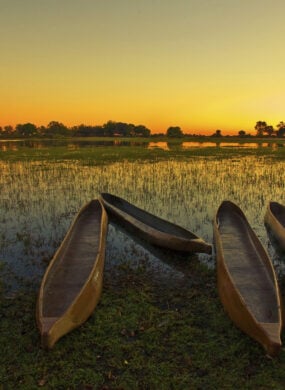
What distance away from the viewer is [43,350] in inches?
193

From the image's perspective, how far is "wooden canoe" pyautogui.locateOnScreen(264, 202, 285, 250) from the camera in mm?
9727

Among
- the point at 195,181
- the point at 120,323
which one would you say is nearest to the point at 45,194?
the point at 195,181

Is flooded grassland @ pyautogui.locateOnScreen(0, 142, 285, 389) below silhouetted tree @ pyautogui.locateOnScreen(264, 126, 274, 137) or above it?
below

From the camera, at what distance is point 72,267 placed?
7.28m

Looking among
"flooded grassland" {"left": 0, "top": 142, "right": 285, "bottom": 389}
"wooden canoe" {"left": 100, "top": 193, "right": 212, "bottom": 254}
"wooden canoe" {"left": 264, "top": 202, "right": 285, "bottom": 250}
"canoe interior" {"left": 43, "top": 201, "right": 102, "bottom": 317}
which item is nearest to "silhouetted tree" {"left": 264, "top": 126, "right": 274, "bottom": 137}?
"flooded grassland" {"left": 0, "top": 142, "right": 285, "bottom": 389}

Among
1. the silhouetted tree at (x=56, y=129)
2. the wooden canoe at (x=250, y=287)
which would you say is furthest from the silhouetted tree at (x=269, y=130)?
the wooden canoe at (x=250, y=287)

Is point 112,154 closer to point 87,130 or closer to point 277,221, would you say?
point 277,221

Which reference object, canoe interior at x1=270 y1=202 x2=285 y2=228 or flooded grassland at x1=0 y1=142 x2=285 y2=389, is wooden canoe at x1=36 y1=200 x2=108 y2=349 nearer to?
flooded grassland at x1=0 y1=142 x2=285 y2=389

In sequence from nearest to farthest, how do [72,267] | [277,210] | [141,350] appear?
[141,350] → [72,267] → [277,210]

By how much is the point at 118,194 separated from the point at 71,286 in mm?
9701

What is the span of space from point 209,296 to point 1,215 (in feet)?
30.6

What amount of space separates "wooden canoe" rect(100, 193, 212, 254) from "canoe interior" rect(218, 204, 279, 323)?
0.84 metres

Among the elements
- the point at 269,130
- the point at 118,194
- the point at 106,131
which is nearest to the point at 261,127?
the point at 269,130

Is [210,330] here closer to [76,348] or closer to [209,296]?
[209,296]
